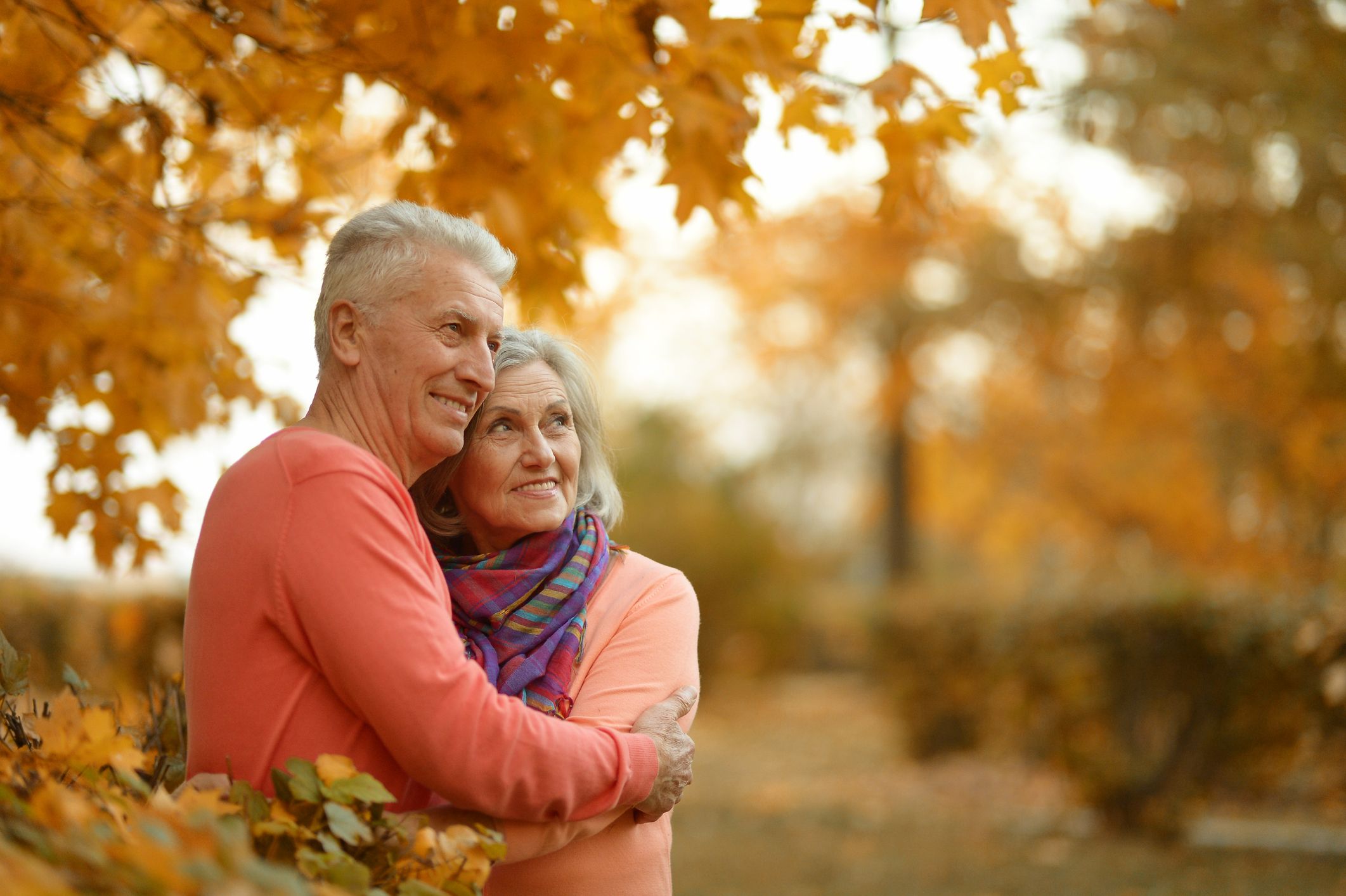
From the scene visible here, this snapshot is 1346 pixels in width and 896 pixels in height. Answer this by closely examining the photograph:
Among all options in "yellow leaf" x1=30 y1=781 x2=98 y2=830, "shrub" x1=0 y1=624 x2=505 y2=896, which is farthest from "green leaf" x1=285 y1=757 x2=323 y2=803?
"yellow leaf" x1=30 y1=781 x2=98 y2=830

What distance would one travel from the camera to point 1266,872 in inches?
274

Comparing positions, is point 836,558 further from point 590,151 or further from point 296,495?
point 296,495

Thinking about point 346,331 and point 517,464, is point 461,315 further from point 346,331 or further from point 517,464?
point 517,464

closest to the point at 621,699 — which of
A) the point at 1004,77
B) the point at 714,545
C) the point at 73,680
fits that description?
the point at 73,680

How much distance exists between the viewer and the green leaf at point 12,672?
218cm

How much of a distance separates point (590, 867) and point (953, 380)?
16.9 meters

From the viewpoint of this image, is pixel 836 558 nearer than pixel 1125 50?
No

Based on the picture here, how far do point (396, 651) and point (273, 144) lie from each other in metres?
2.70

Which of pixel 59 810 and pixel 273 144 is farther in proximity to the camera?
pixel 273 144

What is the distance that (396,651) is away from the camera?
185cm

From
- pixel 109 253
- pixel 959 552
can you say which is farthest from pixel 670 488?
pixel 959 552

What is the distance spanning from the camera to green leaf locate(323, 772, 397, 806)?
1792mm

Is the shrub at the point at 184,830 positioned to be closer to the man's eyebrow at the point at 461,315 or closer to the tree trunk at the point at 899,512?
the man's eyebrow at the point at 461,315

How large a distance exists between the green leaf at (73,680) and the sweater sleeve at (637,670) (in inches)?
42.8
